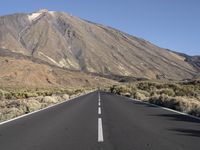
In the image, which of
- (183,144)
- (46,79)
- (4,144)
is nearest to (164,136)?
(183,144)

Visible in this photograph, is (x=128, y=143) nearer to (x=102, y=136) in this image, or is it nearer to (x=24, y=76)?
(x=102, y=136)

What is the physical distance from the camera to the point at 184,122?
16625mm

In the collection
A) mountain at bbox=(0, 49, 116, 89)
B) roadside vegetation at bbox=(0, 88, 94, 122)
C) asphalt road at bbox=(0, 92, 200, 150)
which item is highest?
mountain at bbox=(0, 49, 116, 89)

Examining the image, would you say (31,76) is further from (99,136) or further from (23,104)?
(99,136)

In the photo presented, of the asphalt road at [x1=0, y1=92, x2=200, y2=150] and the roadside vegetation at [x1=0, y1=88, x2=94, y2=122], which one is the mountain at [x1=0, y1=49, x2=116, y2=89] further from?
the asphalt road at [x1=0, y1=92, x2=200, y2=150]

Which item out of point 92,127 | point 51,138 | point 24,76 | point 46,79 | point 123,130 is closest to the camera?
point 51,138

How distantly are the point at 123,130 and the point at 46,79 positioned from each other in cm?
12082

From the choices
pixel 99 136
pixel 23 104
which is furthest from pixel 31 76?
pixel 99 136

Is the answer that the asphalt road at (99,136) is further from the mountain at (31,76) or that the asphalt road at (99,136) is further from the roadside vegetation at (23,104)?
the mountain at (31,76)

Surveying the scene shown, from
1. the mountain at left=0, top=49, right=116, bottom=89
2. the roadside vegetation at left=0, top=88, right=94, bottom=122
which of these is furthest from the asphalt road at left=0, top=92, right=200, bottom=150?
the mountain at left=0, top=49, right=116, bottom=89

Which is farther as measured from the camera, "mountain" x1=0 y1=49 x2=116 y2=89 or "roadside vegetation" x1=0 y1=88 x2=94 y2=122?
"mountain" x1=0 y1=49 x2=116 y2=89

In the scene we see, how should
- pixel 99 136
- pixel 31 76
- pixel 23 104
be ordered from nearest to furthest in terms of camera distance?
pixel 99 136 → pixel 23 104 → pixel 31 76

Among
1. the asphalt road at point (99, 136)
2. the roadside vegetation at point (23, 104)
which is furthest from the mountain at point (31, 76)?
the asphalt road at point (99, 136)

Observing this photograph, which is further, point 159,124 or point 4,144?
point 159,124
